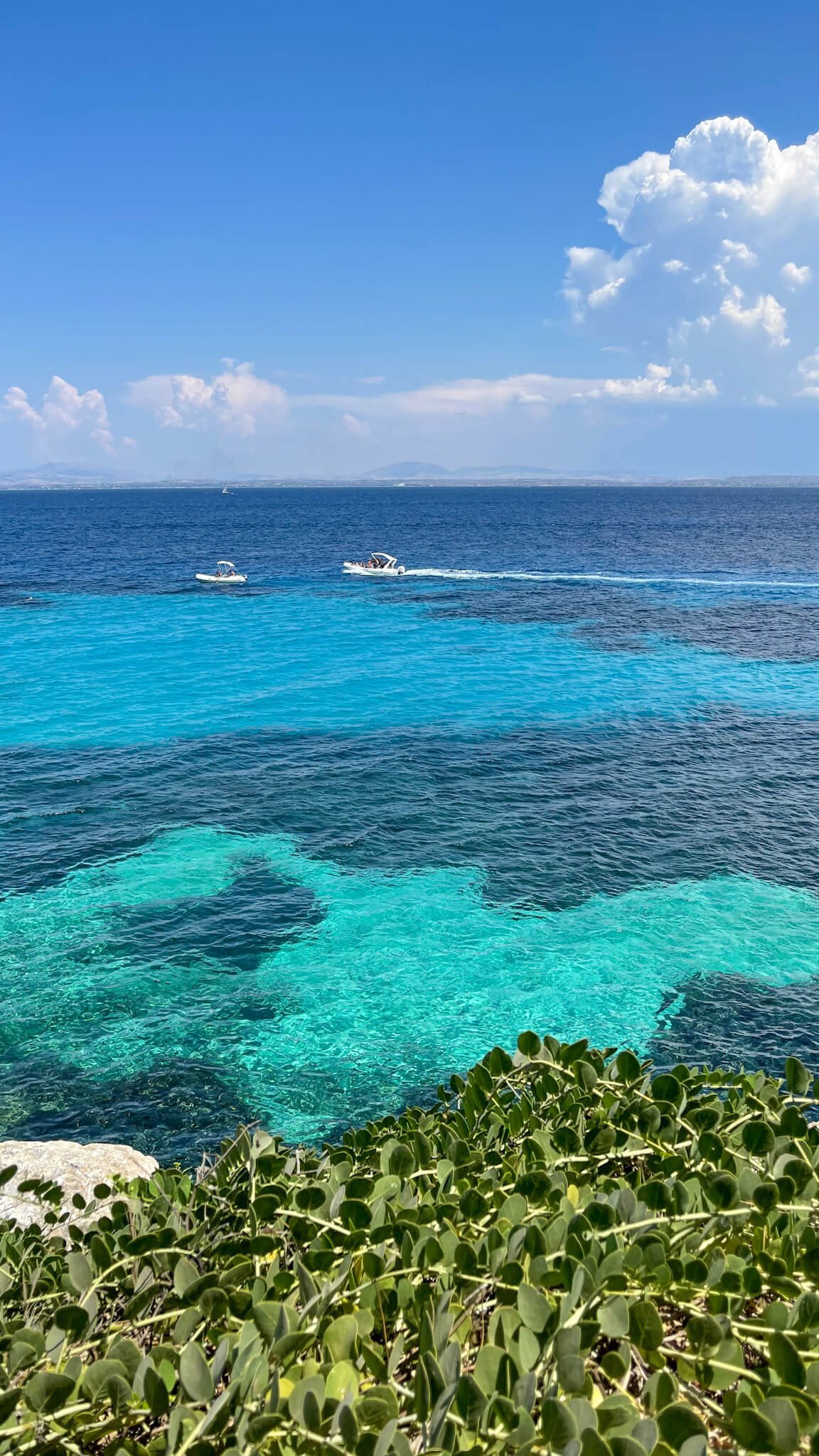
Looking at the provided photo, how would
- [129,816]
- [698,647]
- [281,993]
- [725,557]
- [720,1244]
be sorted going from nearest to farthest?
1. [720,1244]
2. [281,993]
3. [129,816]
4. [698,647]
5. [725,557]

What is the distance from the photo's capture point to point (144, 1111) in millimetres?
13820

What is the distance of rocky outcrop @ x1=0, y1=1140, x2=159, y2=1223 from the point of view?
8953mm

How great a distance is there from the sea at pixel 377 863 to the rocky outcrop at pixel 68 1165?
3.19 meters

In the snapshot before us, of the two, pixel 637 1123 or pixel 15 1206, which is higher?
pixel 637 1123

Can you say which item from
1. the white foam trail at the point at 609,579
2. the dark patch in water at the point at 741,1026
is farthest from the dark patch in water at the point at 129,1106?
the white foam trail at the point at 609,579

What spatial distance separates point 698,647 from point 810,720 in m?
13.4

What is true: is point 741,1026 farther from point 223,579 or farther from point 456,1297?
point 223,579

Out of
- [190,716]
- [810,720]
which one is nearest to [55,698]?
[190,716]

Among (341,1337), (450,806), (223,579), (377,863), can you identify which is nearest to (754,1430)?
(341,1337)

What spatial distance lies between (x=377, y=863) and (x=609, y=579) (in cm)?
5608

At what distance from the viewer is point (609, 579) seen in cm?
7294

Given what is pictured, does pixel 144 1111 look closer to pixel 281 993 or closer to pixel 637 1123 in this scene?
pixel 281 993

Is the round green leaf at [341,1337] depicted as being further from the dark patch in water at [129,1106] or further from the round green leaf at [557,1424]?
the dark patch in water at [129,1106]

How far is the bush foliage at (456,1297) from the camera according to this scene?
2760mm
